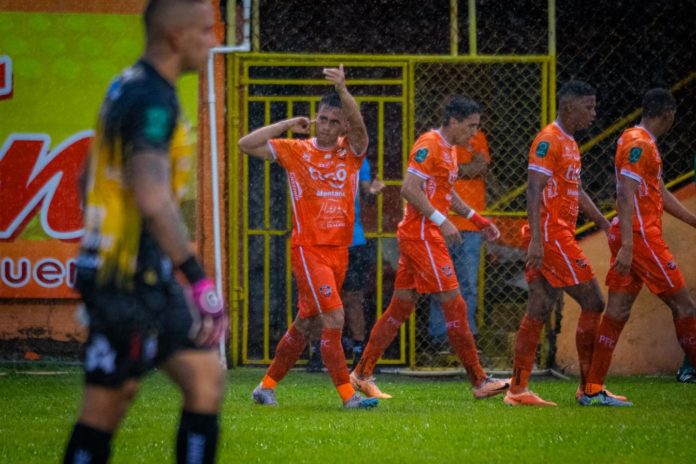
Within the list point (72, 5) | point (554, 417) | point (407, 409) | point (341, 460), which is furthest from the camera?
point (72, 5)

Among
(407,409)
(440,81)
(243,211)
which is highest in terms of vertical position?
(440,81)

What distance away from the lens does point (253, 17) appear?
11781 mm

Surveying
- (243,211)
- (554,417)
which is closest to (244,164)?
(243,211)

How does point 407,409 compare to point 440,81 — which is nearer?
point 407,409

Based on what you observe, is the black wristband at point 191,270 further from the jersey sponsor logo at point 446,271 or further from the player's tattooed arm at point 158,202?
the jersey sponsor logo at point 446,271

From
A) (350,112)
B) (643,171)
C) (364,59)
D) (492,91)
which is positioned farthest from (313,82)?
(643,171)

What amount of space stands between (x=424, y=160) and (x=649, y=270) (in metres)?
1.72

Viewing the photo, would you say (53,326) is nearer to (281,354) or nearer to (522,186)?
(281,354)

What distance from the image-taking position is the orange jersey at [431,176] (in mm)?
8938

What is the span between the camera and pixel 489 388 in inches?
346

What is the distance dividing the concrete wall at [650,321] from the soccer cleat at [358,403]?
3542mm

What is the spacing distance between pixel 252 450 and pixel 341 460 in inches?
22.2

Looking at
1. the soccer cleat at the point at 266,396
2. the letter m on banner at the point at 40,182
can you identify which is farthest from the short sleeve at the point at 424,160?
the letter m on banner at the point at 40,182

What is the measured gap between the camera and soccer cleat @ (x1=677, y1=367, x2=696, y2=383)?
34.7 feet
